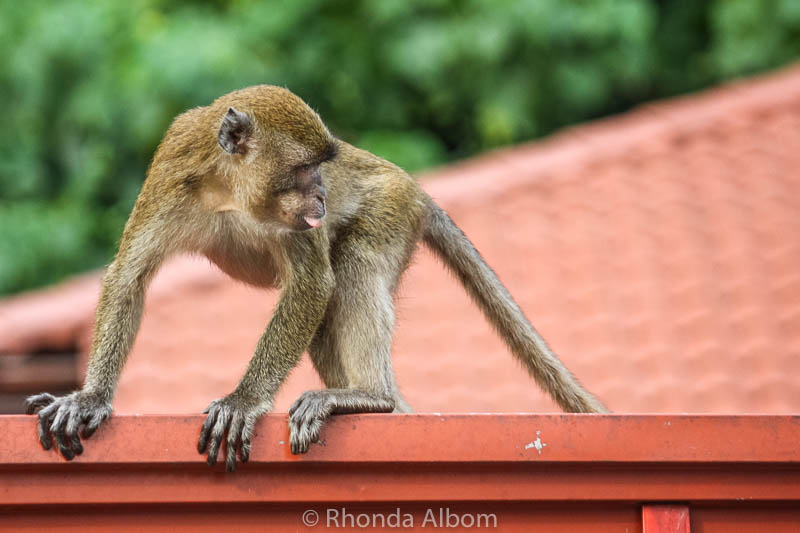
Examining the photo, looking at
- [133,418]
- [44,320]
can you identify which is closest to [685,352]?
[44,320]

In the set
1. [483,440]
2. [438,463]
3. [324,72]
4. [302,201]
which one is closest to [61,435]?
[438,463]

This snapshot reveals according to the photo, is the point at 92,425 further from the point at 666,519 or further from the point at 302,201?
the point at 666,519

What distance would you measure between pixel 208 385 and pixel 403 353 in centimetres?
131

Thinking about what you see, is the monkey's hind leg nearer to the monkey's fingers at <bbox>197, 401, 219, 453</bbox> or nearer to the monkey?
the monkey

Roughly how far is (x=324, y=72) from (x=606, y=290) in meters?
5.43

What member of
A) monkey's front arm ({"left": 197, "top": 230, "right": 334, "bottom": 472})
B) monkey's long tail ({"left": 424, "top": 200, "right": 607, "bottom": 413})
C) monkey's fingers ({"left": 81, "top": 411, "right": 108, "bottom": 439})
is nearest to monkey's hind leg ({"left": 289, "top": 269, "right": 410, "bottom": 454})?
monkey's front arm ({"left": 197, "top": 230, "right": 334, "bottom": 472})

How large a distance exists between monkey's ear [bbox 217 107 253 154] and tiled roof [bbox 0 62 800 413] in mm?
2862

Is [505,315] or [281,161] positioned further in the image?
[505,315]

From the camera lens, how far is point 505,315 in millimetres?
3943

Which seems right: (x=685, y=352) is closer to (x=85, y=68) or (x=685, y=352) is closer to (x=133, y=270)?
(x=133, y=270)

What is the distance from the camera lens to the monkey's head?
3619 millimetres

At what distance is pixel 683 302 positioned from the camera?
784 centimetres

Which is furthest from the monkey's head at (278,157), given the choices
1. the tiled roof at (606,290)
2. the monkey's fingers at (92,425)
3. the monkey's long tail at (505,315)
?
the tiled roof at (606,290)

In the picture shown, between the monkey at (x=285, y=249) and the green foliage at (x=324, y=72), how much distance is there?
6.21 m
